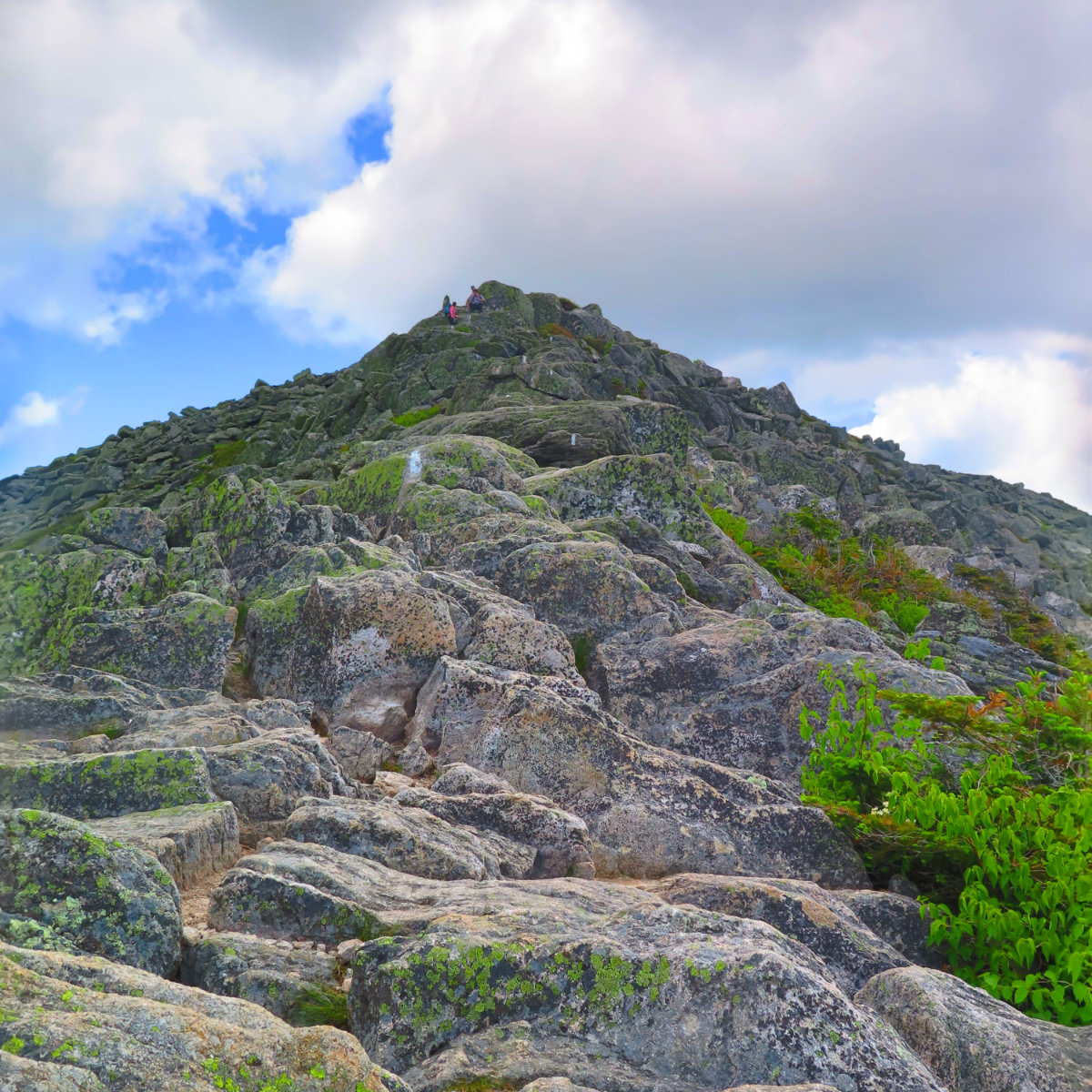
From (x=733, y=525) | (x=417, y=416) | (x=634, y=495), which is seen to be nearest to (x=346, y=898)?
(x=634, y=495)

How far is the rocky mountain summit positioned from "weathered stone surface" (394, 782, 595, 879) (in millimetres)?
40

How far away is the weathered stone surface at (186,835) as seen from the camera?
27.8 ft

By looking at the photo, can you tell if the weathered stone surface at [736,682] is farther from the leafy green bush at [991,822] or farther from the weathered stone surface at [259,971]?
the weathered stone surface at [259,971]

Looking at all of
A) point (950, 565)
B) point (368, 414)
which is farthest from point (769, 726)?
point (368, 414)

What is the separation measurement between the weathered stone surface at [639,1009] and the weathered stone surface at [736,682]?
9737 millimetres

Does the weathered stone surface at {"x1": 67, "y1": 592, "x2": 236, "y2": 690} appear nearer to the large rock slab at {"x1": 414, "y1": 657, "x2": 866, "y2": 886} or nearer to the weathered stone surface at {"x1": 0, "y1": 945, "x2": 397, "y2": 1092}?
the large rock slab at {"x1": 414, "y1": 657, "x2": 866, "y2": 886}

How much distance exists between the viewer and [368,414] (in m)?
68.2

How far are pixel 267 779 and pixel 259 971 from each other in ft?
13.1

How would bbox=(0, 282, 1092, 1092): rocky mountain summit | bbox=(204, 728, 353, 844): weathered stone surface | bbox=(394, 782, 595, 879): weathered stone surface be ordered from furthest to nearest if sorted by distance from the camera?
bbox=(394, 782, 595, 879): weathered stone surface
bbox=(204, 728, 353, 844): weathered stone surface
bbox=(0, 282, 1092, 1092): rocky mountain summit

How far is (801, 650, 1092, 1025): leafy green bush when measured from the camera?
32.9 feet

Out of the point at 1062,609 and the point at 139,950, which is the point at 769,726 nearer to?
the point at 139,950

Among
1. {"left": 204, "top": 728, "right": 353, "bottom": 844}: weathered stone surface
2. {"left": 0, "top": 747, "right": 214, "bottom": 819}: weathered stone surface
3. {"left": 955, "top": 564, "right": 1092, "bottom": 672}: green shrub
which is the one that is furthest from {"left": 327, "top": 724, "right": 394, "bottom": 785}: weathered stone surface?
{"left": 955, "top": 564, "right": 1092, "bottom": 672}: green shrub

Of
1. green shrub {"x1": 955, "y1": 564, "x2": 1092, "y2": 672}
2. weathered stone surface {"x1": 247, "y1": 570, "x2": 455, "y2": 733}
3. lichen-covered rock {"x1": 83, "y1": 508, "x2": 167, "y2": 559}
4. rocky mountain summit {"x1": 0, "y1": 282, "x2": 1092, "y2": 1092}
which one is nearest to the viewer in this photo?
rocky mountain summit {"x1": 0, "y1": 282, "x2": 1092, "y2": 1092}

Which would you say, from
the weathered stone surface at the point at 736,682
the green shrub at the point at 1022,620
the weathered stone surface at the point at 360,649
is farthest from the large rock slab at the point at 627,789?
the green shrub at the point at 1022,620
